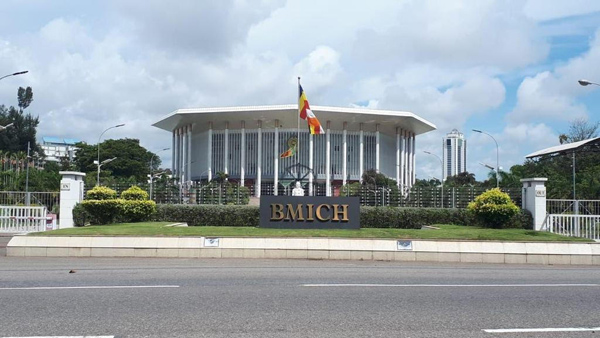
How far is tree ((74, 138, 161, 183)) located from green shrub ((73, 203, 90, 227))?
242ft

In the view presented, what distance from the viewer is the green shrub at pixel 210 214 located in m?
26.8

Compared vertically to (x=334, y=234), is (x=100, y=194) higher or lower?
higher

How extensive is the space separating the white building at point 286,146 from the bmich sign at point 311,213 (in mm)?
51173

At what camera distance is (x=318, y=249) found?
17406 mm

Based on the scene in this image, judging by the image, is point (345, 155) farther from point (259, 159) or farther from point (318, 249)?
point (318, 249)

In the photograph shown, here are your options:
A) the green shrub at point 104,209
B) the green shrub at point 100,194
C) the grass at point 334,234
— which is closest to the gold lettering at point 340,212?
the grass at point 334,234

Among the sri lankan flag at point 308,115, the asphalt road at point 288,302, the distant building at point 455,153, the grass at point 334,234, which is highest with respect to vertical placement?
the distant building at point 455,153

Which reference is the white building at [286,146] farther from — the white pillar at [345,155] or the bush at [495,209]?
the bush at [495,209]

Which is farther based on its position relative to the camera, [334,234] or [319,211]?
[319,211]

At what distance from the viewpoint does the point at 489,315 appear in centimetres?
796

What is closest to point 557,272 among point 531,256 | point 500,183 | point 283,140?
point 531,256

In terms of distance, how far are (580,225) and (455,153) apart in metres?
106

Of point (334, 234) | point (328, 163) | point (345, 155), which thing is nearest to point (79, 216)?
point (334, 234)

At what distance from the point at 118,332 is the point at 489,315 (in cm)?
498
